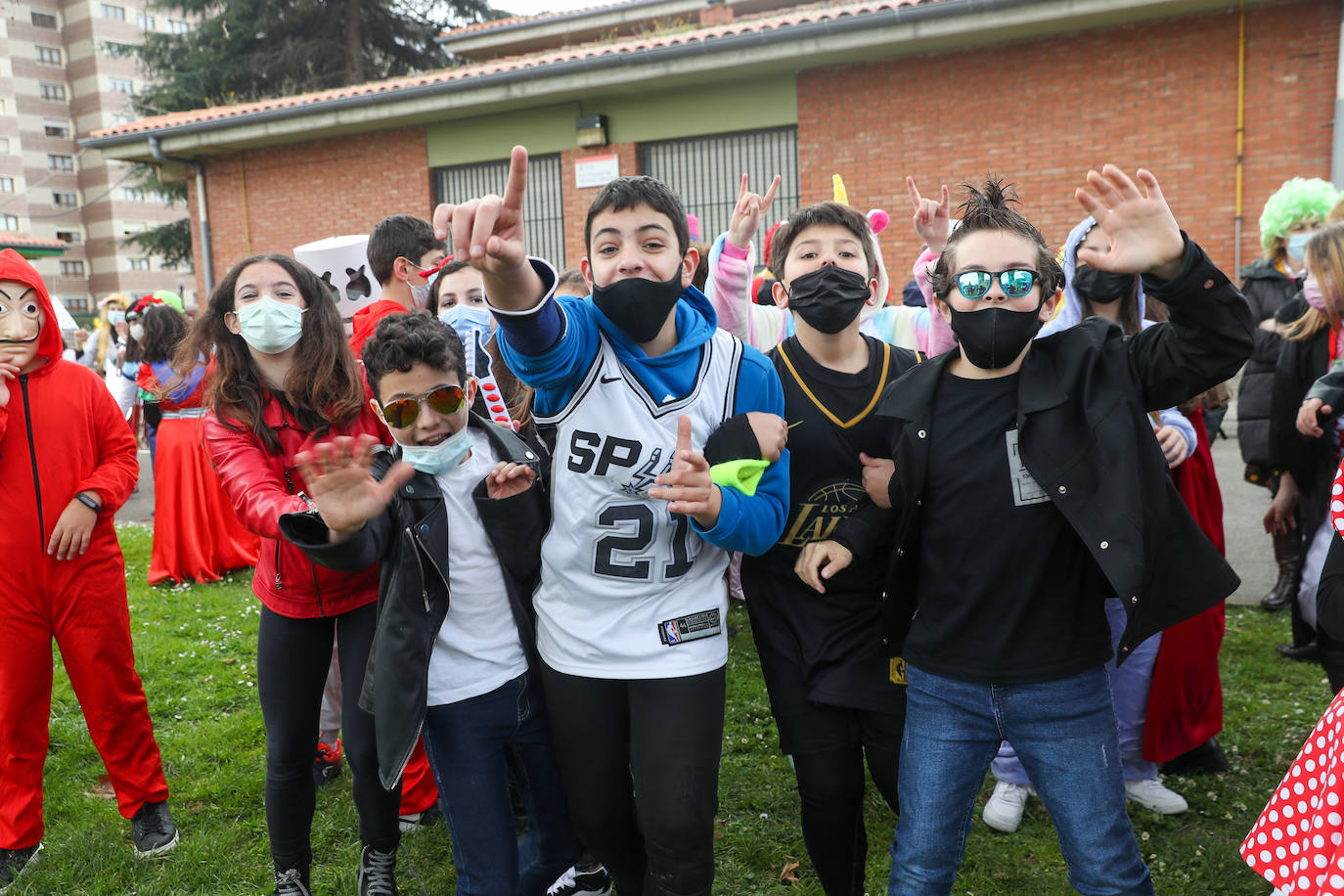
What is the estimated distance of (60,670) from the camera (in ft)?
18.6

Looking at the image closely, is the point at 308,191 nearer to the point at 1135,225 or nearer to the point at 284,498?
the point at 284,498

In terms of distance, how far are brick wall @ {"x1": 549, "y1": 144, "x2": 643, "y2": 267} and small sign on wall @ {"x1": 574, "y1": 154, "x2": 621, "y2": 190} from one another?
0.19 ft

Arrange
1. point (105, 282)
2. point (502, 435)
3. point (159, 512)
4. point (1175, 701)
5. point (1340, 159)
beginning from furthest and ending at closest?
point (105, 282)
point (1340, 159)
point (159, 512)
point (1175, 701)
point (502, 435)

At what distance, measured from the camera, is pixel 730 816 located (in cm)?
369

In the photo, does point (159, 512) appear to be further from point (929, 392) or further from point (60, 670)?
point (929, 392)

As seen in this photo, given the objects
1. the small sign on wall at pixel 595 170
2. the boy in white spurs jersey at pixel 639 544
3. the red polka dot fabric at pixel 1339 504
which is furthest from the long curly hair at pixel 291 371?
the small sign on wall at pixel 595 170

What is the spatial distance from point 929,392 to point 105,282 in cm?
7296

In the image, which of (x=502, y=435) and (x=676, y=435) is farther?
(x=502, y=435)

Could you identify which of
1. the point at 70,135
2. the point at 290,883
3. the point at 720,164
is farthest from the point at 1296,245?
the point at 70,135

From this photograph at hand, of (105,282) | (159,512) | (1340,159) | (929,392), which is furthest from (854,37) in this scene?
(105,282)

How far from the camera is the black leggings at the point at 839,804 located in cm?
269

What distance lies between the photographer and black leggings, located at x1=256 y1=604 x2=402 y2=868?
2.90m

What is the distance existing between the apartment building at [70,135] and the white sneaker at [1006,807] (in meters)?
66.8

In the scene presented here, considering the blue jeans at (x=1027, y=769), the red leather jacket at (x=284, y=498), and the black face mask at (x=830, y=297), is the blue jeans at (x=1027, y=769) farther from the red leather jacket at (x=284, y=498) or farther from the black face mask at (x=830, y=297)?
the red leather jacket at (x=284, y=498)
